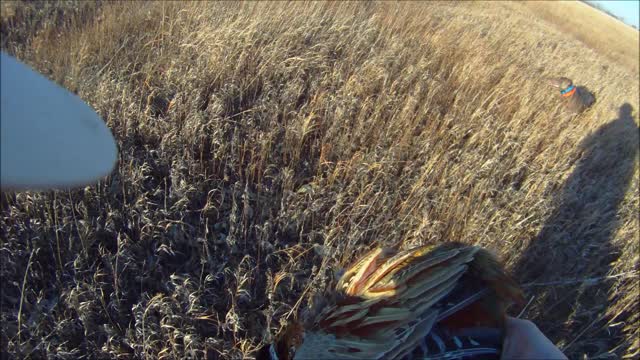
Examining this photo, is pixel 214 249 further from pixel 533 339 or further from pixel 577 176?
pixel 577 176

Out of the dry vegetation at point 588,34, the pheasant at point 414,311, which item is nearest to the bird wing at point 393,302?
the pheasant at point 414,311

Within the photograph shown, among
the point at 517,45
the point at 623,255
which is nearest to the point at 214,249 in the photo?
the point at 623,255

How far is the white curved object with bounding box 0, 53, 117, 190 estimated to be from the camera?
32.6 inches

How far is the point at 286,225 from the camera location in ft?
7.86

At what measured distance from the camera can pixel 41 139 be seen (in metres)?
0.87

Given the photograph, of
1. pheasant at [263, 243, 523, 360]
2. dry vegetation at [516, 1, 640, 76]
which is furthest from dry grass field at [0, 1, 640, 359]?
dry vegetation at [516, 1, 640, 76]

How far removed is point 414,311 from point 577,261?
254cm

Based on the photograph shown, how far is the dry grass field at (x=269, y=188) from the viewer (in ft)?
6.32

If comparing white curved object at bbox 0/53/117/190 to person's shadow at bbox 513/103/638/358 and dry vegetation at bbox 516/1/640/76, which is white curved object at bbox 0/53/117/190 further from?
dry vegetation at bbox 516/1/640/76

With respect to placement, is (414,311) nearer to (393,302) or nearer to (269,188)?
(393,302)

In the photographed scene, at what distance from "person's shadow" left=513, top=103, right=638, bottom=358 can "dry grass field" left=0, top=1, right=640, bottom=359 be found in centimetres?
2

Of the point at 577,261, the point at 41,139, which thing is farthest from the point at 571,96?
the point at 41,139

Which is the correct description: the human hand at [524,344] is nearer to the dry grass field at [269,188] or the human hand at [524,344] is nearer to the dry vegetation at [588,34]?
the dry grass field at [269,188]

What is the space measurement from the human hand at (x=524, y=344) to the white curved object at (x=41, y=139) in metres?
1.13
